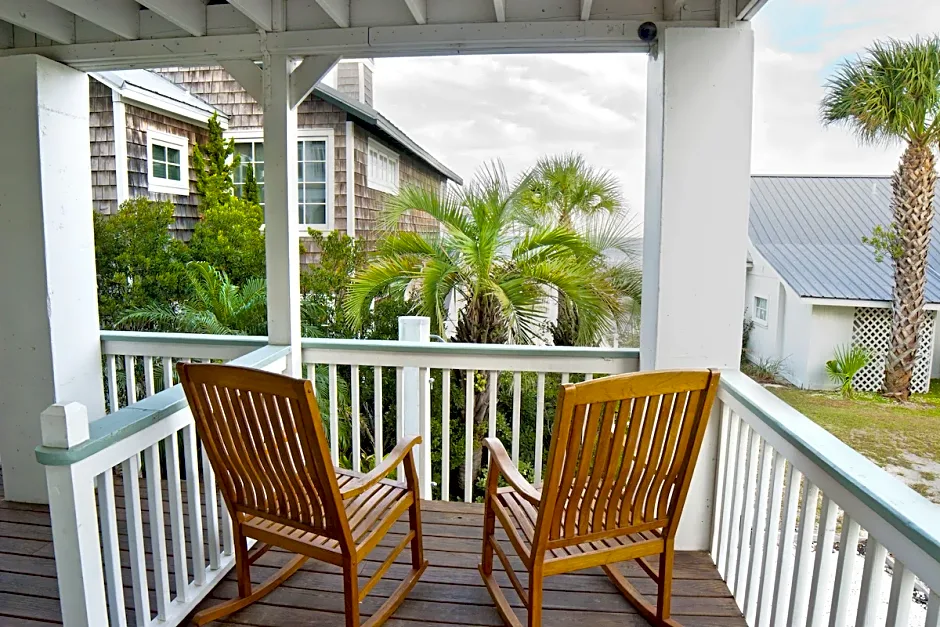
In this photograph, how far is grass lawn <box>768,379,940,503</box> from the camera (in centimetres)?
164

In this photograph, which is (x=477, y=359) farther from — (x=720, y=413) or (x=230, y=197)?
(x=230, y=197)

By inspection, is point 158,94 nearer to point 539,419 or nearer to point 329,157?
point 329,157

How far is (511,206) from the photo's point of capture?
4512mm

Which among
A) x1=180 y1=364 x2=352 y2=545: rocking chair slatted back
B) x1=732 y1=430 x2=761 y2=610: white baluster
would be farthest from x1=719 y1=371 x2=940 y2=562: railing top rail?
x1=180 y1=364 x2=352 y2=545: rocking chair slatted back

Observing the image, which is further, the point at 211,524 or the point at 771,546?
the point at 211,524

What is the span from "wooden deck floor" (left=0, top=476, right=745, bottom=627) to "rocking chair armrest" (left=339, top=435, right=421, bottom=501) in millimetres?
520

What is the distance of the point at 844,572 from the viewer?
58.7 inches

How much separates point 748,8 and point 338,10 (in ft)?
5.42

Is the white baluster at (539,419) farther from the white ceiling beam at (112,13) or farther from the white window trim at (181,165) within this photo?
the white window trim at (181,165)

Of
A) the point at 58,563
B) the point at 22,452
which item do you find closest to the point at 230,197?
the point at 22,452

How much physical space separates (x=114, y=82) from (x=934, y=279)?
6.56 metres

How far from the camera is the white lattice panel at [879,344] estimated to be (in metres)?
1.77

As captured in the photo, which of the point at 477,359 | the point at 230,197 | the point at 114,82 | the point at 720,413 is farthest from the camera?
the point at 230,197

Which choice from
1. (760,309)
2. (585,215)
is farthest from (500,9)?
(585,215)
